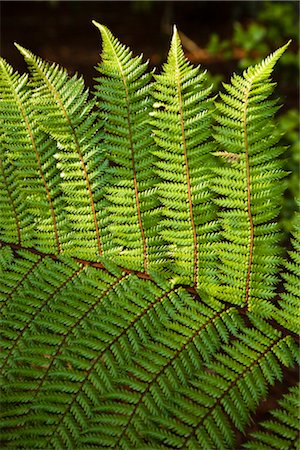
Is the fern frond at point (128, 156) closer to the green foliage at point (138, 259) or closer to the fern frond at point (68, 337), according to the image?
the green foliage at point (138, 259)

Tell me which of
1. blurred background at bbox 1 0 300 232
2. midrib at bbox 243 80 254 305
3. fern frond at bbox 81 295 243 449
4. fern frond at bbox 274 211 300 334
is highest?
blurred background at bbox 1 0 300 232

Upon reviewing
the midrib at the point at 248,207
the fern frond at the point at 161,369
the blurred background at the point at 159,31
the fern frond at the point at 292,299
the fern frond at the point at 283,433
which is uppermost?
the blurred background at the point at 159,31

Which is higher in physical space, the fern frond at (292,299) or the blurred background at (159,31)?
the blurred background at (159,31)

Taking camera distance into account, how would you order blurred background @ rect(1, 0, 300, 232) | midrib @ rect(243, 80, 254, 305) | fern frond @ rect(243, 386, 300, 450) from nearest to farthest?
fern frond @ rect(243, 386, 300, 450) < midrib @ rect(243, 80, 254, 305) < blurred background @ rect(1, 0, 300, 232)

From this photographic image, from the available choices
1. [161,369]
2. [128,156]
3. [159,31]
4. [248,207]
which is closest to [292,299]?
[248,207]

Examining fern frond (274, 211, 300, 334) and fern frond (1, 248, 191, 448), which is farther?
fern frond (274, 211, 300, 334)

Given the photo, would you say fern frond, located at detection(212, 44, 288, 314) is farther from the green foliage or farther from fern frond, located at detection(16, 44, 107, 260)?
fern frond, located at detection(16, 44, 107, 260)

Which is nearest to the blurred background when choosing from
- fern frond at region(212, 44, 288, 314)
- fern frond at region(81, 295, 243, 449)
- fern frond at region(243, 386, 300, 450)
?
fern frond at region(212, 44, 288, 314)

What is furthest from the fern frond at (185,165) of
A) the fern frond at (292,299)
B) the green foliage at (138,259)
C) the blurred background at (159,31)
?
the blurred background at (159,31)
